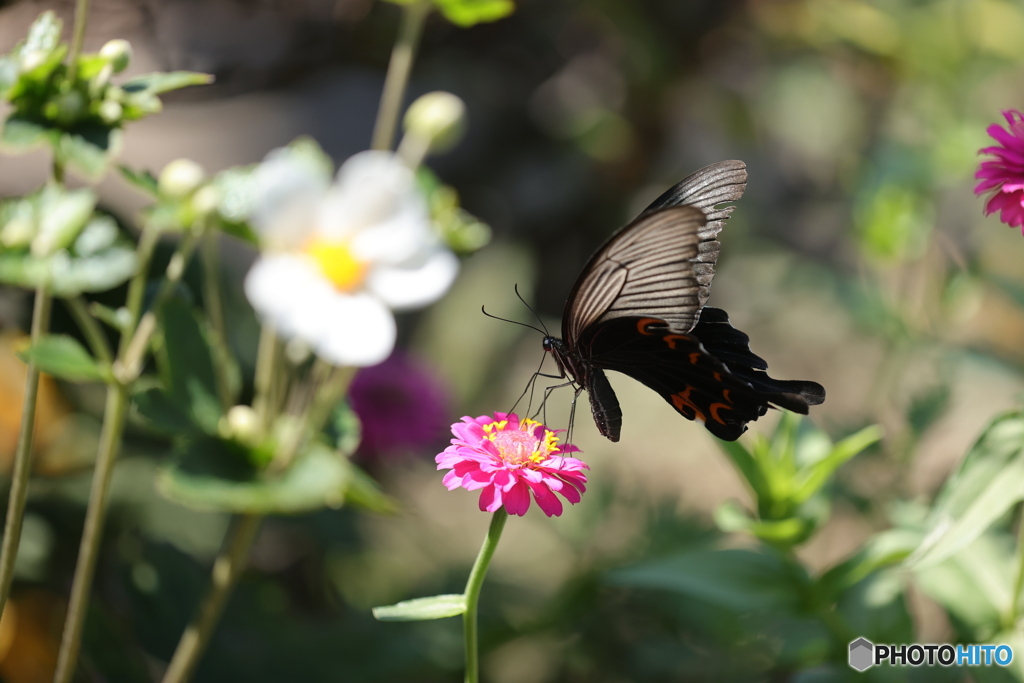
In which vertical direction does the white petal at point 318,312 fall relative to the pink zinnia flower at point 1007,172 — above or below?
below

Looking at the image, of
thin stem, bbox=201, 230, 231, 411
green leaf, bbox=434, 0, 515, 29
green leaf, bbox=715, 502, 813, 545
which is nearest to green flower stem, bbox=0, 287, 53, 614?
thin stem, bbox=201, 230, 231, 411

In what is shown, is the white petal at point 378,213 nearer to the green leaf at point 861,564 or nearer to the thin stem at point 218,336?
the thin stem at point 218,336

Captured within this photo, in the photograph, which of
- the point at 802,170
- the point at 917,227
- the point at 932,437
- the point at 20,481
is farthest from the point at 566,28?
Answer: the point at 20,481

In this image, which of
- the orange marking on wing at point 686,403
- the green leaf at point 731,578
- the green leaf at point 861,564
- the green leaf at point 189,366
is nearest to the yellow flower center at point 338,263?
the green leaf at point 189,366

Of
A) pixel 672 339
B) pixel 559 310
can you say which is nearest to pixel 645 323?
pixel 672 339

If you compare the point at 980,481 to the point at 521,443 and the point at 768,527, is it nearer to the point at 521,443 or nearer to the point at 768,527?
the point at 768,527

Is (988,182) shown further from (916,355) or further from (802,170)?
(802,170)
